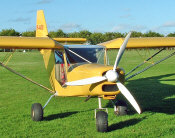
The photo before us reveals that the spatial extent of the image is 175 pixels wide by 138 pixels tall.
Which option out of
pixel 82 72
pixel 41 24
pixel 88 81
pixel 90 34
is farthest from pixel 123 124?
pixel 90 34

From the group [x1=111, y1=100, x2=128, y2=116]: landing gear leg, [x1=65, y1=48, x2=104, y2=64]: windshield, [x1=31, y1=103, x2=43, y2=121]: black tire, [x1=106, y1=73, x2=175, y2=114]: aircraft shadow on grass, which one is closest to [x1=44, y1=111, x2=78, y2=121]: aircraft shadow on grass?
[x1=31, y1=103, x2=43, y2=121]: black tire

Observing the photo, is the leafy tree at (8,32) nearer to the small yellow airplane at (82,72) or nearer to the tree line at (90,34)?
the tree line at (90,34)

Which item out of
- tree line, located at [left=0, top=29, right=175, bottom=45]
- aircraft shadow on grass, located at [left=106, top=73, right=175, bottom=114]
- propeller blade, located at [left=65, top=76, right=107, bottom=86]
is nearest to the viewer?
propeller blade, located at [left=65, top=76, right=107, bottom=86]

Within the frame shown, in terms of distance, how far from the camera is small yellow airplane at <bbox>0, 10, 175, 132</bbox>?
6243 millimetres

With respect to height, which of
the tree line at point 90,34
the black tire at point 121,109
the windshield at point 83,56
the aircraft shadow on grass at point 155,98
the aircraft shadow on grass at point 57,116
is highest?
the tree line at point 90,34

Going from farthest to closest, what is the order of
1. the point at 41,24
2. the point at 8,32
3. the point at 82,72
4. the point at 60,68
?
the point at 8,32, the point at 41,24, the point at 60,68, the point at 82,72

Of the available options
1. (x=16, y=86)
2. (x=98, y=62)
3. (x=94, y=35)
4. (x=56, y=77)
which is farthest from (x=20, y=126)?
(x=94, y=35)

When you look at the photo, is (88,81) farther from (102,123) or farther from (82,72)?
(102,123)

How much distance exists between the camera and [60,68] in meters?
7.90

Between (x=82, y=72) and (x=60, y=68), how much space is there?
152cm

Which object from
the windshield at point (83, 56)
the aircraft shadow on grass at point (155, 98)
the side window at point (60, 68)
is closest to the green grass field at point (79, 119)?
the aircraft shadow on grass at point (155, 98)

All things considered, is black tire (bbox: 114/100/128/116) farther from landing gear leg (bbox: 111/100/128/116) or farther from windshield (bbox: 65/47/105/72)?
windshield (bbox: 65/47/105/72)

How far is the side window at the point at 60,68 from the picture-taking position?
25.3 ft

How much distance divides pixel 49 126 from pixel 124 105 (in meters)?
2.25
